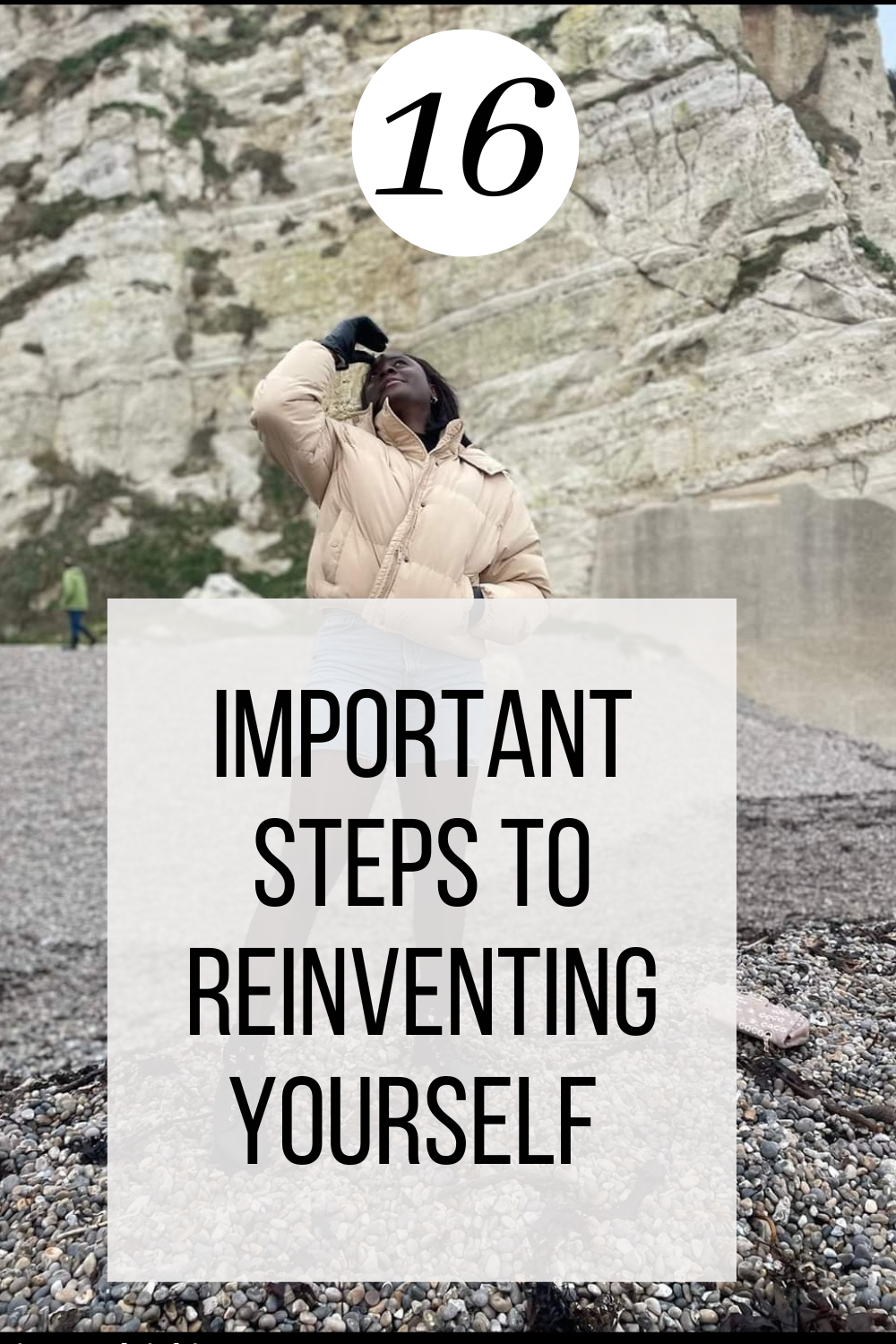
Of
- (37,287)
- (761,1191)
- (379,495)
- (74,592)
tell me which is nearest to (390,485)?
(379,495)

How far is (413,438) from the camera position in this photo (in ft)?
8.07

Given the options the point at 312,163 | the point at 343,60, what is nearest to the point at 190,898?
the point at 312,163

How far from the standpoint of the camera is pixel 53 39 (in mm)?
19125

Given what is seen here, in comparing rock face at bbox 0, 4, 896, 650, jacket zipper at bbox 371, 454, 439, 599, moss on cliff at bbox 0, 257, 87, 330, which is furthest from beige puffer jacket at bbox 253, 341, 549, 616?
moss on cliff at bbox 0, 257, 87, 330

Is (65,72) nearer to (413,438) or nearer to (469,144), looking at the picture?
(469,144)

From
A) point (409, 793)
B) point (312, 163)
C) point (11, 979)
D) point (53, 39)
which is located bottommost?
point (11, 979)

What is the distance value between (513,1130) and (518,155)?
3175 mm

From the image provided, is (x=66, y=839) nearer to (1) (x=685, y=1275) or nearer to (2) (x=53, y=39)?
(1) (x=685, y=1275)

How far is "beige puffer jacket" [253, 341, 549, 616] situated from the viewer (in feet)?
7.74

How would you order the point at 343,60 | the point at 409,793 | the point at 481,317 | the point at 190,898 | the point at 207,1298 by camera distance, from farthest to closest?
the point at 343,60
the point at 481,317
the point at 190,898
the point at 409,793
the point at 207,1298

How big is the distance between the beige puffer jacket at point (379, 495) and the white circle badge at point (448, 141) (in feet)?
3.21

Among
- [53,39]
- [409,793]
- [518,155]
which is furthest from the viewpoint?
[53,39]

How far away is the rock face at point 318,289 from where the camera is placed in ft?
31.5

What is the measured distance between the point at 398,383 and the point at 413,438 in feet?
0.48
